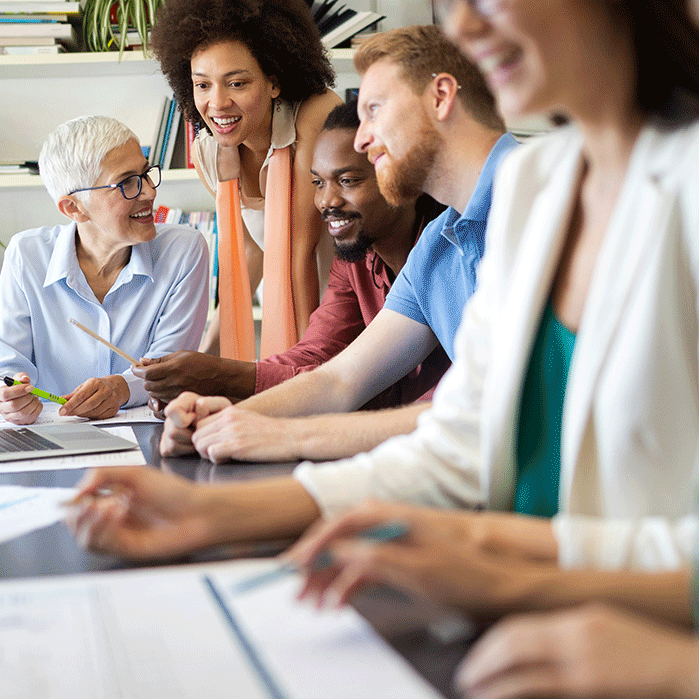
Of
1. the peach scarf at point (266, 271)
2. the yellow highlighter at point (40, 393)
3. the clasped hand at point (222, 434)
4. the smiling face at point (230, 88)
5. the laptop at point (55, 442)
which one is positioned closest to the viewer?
the clasped hand at point (222, 434)

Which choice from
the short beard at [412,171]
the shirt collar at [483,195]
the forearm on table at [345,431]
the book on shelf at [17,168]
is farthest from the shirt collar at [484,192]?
the book on shelf at [17,168]

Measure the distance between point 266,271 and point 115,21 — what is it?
4.24ft

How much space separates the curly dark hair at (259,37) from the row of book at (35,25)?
1.89 feet

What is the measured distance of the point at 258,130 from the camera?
2.39m

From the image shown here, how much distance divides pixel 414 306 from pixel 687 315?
97 centimetres

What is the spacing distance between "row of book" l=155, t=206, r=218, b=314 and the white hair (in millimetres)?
829

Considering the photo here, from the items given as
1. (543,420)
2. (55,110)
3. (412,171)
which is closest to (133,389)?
(412,171)

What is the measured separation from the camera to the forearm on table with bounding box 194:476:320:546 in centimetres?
68

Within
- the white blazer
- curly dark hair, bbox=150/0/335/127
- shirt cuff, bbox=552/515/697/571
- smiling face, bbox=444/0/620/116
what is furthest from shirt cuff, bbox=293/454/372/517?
curly dark hair, bbox=150/0/335/127

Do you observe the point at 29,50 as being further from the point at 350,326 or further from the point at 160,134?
the point at 350,326

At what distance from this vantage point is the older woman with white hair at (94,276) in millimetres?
2145

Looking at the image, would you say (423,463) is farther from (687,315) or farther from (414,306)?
(414,306)

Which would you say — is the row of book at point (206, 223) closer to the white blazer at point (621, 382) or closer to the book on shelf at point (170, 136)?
the book on shelf at point (170, 136)

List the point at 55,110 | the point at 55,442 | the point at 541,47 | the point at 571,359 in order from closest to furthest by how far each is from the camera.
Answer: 1. the point at 541,47
2. the point at 571,359
3. the point at 55,442
4. the point at 55,110
